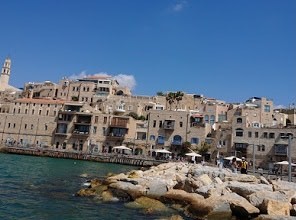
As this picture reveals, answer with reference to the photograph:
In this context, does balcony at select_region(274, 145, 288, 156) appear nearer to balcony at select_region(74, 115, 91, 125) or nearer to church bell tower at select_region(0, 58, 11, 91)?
balcony at select_region(74, 115, 91, 125)

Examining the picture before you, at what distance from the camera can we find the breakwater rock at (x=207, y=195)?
55.4 feet

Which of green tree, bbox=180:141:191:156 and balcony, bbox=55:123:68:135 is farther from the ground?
balcony, bbox=55:123:68:135

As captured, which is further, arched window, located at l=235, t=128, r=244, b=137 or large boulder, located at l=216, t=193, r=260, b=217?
arched window, located at l=235, t=128, r=244, b=137

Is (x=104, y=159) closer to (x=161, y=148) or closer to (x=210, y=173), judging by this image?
(x=161, y=148)

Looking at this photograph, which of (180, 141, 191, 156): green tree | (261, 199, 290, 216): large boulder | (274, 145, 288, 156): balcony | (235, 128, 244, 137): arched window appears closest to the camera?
(261, 199, 290, 216): large boulder

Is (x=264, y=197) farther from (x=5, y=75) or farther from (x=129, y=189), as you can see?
(x=5, y=75)

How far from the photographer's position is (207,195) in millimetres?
19500

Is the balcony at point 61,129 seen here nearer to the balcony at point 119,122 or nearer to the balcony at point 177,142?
the balcony at point 119,122

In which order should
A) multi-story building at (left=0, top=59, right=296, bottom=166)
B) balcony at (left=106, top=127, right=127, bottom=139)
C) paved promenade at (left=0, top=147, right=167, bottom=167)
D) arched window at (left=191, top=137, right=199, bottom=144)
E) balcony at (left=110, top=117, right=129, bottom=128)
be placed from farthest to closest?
balcony at (left=110, top=117, right=129, bottom=128) → balcony at (left=106, top=127, right=127, bottom=139) → arched window at (left=191, top=137, right=199, bottom=144) → multi-story building at (left=0, top=59, right=296, bottom=166) → paved promenade at (left=0, top=147, right=167, bottom=167)

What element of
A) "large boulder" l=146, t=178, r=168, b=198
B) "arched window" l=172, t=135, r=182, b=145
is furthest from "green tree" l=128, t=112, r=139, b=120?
"large boulder" l=146, t=178, r=168, b=198

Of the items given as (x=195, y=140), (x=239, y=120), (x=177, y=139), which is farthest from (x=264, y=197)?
(x=177, y=139)

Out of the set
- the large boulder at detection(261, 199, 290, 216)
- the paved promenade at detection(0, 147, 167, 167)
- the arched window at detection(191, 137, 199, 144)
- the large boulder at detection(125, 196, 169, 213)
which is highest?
the arched window at detection(191, 137, 199, 144)

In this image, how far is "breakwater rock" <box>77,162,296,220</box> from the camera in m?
16.9

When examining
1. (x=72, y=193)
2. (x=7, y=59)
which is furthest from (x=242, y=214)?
(x=7, y=59)
